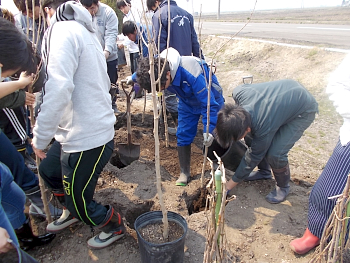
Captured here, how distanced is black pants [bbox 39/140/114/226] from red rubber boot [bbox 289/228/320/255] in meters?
1.49

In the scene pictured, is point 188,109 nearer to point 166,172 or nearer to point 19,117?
point 166,172

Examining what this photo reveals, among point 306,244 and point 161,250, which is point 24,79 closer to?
point 161,250

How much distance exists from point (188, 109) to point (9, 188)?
5.94ft

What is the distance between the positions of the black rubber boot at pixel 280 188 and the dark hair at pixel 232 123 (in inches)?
30.4

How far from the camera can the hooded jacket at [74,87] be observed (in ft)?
5.05

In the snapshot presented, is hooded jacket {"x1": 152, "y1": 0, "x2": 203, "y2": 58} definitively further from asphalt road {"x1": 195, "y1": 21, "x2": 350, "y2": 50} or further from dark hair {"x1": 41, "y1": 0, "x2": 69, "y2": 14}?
asphalt road {"x1": 195, "y1": 21, "x2": 350, "y2": 50}

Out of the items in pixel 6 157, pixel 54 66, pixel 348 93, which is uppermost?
pixel 54 66

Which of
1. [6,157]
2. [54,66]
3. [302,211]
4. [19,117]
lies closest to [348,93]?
[302,211]

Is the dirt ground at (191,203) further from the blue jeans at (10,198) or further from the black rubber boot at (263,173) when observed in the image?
the blue jeans at (10,198)

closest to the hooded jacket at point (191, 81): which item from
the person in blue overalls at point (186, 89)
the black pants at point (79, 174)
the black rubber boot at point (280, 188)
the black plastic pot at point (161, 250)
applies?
the person in blue overalls at point (186, 89)

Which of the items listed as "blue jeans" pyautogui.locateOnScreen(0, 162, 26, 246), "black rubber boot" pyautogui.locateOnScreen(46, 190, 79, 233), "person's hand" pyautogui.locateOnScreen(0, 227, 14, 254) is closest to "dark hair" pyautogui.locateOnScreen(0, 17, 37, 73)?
"blue jeans" pyautogui.locateOnScreen(0, 162, 26, 246)

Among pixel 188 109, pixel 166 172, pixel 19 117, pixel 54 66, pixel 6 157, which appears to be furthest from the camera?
pixel 166 172

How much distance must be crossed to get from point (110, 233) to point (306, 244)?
1.50 metres

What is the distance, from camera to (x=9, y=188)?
1.68 meters
